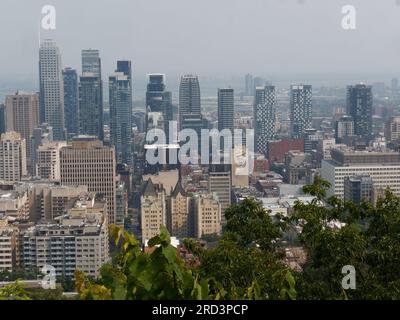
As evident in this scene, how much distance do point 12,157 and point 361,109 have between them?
12.6ft

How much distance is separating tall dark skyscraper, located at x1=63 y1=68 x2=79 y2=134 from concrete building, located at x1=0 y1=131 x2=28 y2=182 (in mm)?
613

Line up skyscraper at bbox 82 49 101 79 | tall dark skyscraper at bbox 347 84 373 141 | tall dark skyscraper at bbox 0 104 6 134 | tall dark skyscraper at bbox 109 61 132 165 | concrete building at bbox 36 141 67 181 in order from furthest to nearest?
tall dark skyscraper at bbox 0 104 6 134 → tall dark skyscraper at bbox 347 84 373 141 → concrete building at bbox 36 141 67 181 → tall dark skyscraper at bbox 109 61 132 165 → skyscraper at bbox 82 49 101 79

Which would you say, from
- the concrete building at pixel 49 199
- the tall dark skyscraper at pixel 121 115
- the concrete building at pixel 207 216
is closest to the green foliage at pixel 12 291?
the concrete building at pixel 207 216

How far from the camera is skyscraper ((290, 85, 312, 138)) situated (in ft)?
19.2

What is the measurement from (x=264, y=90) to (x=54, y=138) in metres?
2.25

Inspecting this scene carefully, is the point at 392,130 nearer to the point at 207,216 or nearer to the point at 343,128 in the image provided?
the point at 343,128

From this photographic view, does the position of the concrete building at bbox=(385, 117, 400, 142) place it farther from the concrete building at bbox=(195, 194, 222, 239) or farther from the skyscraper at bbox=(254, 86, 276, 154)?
the concrete building at bbox=(195, 194, 222, 239)

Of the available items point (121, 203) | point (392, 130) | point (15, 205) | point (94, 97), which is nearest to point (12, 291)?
point (121, 203)

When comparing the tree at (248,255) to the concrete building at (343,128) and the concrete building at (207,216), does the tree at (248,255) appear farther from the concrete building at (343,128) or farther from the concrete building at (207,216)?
the concrete building at (343,128)

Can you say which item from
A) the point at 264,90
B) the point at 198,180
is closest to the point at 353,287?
the point at 198,180

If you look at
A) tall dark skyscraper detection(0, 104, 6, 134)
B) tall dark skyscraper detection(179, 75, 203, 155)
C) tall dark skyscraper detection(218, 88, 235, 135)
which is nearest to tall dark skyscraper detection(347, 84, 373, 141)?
tall dark skyscraper detection(218, 88, 235, 135)

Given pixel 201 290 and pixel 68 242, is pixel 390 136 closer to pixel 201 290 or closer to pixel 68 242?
pixel 68 242
